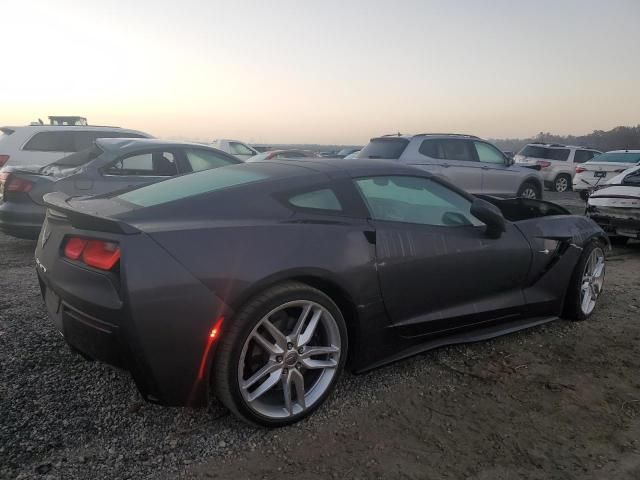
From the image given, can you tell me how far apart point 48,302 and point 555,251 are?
3.49 metres

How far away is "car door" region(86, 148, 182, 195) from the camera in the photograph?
18.6 feet

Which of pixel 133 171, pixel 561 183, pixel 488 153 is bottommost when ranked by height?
pixel 561 183

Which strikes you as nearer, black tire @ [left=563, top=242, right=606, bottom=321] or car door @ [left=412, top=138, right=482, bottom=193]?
black tire @ [left=563, top=242, right=606, bottom=321]

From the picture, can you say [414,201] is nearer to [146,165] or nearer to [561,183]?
[146,165]

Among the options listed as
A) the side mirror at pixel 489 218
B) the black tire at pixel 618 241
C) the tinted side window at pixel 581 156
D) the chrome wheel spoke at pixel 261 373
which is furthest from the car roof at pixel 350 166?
the tinted side window at pixel 581 156

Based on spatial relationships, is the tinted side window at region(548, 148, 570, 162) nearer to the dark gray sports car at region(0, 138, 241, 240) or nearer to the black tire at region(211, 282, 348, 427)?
the dark gray sports car at region(0, 138, 241, 240)

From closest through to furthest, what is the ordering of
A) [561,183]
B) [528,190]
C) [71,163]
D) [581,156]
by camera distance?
[71,163] < [528,190] < [561,183] < [581,156]

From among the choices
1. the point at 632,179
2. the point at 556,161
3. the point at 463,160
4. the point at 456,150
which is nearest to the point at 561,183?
the point at 556,161

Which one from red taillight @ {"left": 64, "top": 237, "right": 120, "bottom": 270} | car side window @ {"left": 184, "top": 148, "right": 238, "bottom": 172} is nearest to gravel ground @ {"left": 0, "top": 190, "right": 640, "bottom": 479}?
red taillight @ {"left": 64, "top": 237, "right": 120, "bottom": 270}

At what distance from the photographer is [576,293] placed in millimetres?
3861

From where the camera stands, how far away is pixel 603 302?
4.57 meters

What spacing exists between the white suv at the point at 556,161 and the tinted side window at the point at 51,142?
48.5ft

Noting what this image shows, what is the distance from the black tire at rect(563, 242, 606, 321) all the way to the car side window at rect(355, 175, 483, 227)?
111 centimetres

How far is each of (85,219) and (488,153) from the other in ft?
29.9
